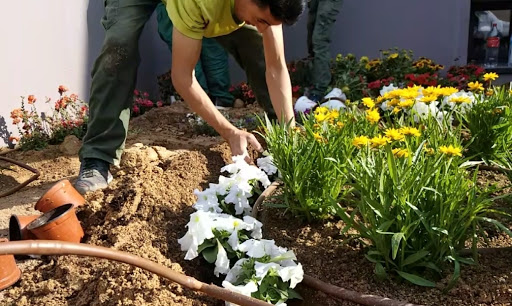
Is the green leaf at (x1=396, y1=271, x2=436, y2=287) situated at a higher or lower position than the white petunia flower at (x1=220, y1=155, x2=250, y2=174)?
lower

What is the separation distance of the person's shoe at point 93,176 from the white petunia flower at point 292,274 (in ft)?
4.61

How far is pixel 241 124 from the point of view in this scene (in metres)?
4.92

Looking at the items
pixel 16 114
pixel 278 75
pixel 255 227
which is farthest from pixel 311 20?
pixel 255 227

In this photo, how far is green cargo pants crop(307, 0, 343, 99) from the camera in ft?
18.8

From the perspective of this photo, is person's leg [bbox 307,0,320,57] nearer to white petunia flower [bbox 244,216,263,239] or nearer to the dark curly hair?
the dark curly hair

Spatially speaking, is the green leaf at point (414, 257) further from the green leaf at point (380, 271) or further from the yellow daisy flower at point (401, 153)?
the yellow daisy flower at point (401, 153)

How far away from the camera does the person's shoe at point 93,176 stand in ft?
9.16

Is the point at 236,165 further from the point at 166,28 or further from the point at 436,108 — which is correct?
the point at 166,28

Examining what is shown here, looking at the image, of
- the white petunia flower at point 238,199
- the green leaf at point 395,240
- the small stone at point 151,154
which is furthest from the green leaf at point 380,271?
the small stone at point 151,154

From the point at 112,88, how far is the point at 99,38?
10.0ft

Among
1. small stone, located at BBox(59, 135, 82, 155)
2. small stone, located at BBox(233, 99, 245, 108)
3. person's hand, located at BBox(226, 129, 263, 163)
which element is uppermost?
person's hand, located at BBox(226, 129, 263, 163)

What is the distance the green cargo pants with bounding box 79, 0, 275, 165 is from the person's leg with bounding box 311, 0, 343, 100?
110 inches

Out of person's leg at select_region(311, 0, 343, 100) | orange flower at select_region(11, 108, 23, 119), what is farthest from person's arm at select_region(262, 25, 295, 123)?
person's leg at select_region(311, 0, 343, 100)

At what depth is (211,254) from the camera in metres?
1.91
